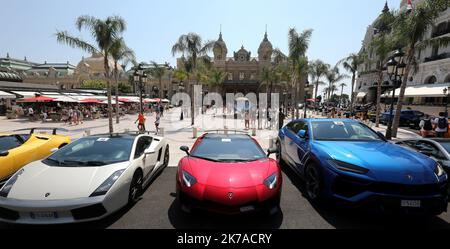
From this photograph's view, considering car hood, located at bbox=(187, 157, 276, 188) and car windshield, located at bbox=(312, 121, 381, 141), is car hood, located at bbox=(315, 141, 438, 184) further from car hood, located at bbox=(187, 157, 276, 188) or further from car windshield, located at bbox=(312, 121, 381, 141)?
car hood, located at bbox=(187, 157, 276, 188)

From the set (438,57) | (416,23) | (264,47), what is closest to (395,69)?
(416,23)

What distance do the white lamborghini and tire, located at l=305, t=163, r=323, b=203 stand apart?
11.7ft

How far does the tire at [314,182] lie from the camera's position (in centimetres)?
431

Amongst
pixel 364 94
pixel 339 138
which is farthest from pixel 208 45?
pixel 364 94

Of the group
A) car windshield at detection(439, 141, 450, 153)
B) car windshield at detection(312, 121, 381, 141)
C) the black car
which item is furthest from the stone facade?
car windshield at detection(312, 121, 381, 141)

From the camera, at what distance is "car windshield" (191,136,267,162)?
14.7 ft

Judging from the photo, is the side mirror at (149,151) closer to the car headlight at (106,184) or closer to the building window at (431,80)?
the car headlight at (106,184)

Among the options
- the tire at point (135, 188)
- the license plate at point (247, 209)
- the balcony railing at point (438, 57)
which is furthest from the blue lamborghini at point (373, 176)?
the balcony railing at point (438, 57)

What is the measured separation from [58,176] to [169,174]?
313 cm

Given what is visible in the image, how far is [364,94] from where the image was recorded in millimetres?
50969

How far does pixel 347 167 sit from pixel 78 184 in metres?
4.40

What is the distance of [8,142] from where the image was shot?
554 centimetres

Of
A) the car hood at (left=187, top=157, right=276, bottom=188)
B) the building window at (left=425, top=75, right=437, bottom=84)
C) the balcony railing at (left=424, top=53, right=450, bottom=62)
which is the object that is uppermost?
the balcony railing at (left=424, top=53, right=450, bottom=62)
